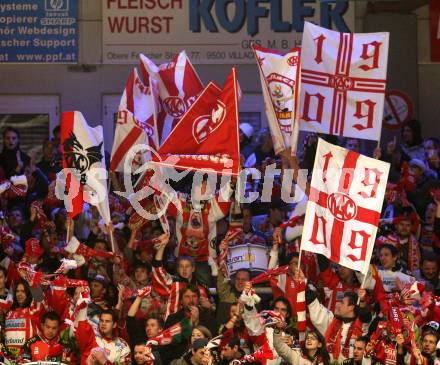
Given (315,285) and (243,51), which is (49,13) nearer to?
(243,51)

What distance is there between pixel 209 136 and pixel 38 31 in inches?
208

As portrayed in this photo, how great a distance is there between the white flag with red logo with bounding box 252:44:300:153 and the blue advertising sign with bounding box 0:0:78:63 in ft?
16.0

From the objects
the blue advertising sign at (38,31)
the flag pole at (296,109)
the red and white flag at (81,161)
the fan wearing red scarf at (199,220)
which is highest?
the blue advertising sign at (38,31)

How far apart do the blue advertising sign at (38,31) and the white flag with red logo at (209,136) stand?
16.0ft

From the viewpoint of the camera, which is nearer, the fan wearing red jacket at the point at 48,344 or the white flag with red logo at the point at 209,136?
the fan wearing red jacket at the point at 48,344

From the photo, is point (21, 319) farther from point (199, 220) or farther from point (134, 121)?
point (134, 121)

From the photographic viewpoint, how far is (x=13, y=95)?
21.2m

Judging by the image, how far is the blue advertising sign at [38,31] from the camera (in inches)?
822

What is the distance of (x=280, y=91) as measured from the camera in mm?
16672

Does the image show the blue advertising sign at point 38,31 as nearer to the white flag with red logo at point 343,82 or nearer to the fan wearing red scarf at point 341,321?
the white flag with red logo at point 343,82

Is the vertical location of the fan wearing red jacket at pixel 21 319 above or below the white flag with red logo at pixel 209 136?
below

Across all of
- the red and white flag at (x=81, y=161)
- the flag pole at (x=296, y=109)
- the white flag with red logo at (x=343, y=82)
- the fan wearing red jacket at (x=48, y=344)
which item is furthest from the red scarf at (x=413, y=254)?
the fan wearing red jacket at (x=48, y=344)

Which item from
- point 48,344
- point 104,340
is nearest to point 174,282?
point 104,340

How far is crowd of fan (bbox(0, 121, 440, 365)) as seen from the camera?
1488 cm
